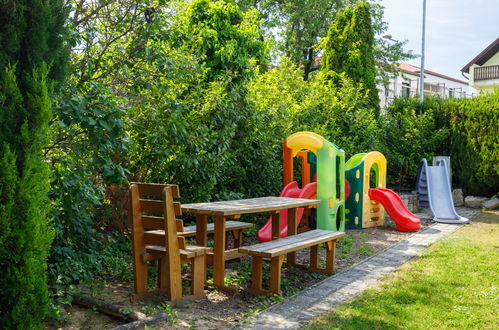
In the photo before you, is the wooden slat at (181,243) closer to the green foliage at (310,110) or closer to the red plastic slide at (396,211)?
the green foliage at (310,110)

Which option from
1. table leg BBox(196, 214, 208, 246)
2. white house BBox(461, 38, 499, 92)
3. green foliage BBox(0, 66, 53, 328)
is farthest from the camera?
white house BBox(461, 38, 499, 92)

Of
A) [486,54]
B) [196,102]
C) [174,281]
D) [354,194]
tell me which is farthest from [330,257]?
[486,54]

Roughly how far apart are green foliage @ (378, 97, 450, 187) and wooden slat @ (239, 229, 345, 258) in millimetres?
9056

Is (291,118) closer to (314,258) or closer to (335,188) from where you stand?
(335,188)

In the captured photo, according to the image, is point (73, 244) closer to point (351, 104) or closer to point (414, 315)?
point (414, 315)

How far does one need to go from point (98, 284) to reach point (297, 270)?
255 cm

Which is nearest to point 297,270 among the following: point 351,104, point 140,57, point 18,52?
point 140,57

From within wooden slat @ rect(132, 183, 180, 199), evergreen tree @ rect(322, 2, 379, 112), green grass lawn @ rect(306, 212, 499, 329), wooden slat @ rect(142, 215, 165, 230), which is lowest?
green grass lawn @ rect(306, 212, 499, 329)

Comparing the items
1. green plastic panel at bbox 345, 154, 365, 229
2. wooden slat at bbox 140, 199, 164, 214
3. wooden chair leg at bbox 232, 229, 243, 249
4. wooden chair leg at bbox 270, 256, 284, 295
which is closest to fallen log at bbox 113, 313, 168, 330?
wooden slat at bbox 140, 199, 164, 214

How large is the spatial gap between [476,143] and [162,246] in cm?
1231

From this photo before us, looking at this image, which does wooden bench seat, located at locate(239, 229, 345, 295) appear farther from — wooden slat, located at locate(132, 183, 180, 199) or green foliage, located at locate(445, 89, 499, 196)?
green foliage, located at locate(445, 89, 499, 196)

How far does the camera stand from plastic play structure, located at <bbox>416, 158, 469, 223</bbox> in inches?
452

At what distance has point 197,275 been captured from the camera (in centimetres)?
495

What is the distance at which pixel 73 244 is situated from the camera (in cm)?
569
